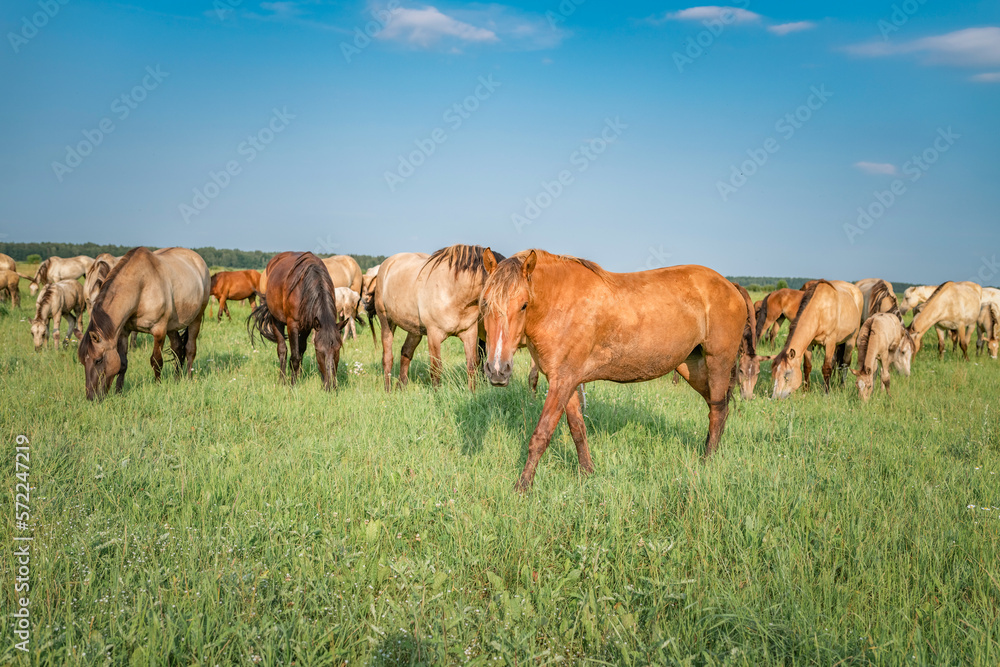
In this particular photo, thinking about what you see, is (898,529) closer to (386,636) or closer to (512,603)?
(512,603)

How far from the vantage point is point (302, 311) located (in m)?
8.69

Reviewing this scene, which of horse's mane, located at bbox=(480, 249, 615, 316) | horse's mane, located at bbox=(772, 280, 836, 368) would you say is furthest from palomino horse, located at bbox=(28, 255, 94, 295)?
horse's mane, located at bbox=(772, 280, 836, 368)

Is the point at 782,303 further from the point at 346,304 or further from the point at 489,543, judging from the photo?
the point at 489,543

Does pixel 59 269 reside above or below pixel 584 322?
above

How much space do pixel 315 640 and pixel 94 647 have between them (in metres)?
1.00

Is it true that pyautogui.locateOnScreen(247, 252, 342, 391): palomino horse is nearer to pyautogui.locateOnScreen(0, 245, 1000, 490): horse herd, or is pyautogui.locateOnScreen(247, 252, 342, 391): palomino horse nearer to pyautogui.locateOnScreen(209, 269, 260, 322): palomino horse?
pyautogui.locateOnScreen(0, 245, 1000, 490): horse herd

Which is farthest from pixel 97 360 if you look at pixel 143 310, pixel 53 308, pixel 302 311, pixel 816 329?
pixel 816 329

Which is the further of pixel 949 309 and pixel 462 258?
pixel 949 309

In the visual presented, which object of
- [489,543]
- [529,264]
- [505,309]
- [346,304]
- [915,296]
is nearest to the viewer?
[489,543]

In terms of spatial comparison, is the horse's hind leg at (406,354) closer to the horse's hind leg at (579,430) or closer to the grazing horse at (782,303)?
the horse's hind leg at (579,430)

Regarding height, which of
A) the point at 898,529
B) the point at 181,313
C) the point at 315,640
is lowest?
the point at 315,640

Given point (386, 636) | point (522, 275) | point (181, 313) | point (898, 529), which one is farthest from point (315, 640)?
point (181, 313)

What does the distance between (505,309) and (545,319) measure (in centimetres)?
48

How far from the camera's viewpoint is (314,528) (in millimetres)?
3746
